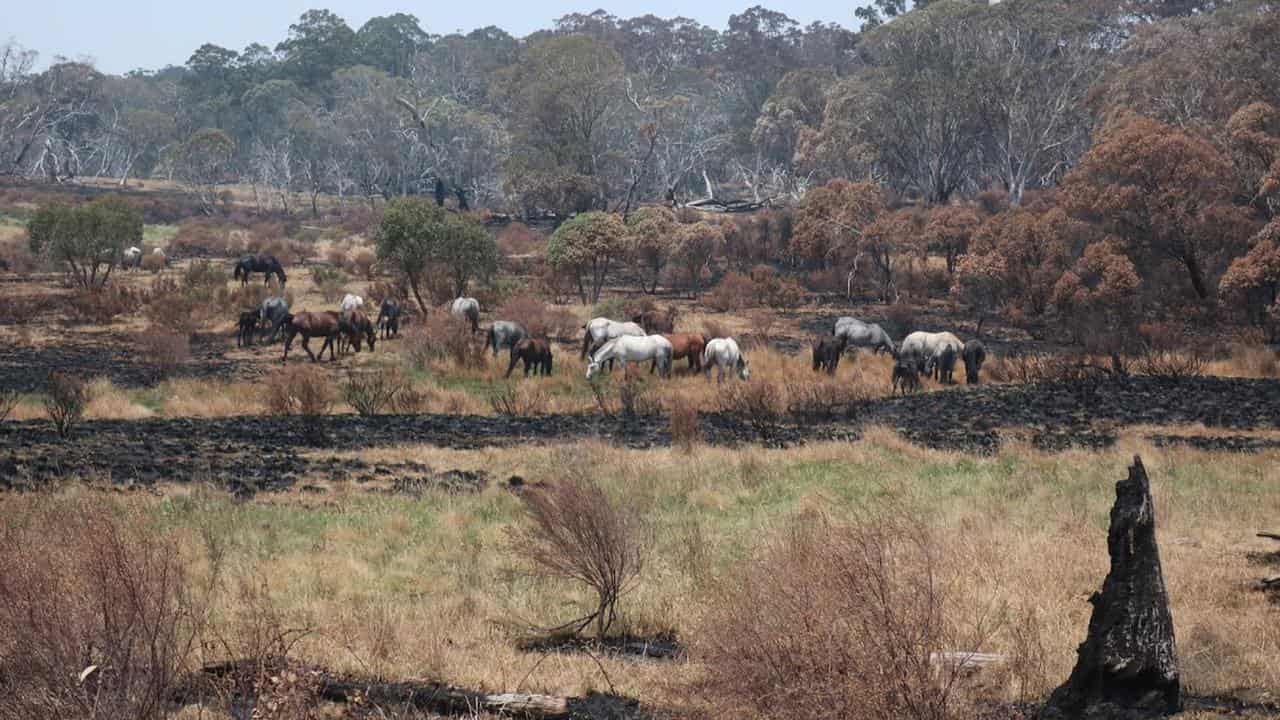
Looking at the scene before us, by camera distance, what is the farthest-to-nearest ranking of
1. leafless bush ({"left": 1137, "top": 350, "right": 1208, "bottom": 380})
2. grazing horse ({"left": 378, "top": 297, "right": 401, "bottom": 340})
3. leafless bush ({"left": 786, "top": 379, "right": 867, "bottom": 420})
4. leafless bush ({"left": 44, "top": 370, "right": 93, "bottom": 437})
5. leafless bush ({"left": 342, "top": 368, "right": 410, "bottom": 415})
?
1. grazing horse ({"left": 378, "top": 297, "right": 401, "bottom": 340})
2. leafless bush ({"left": 1137, "top": 350, "right": 1208, "bottom": 380})
3. leafless bush ({"left": 786, "top": 379, "right": 867, "bottom": 420})
4. leafless bush ({"left": 342, "top": 368, "right": 410, "bottom": 415})
5. leafless bush ({"left": 44, "top": 370, "right": 93, "bottom": 437})

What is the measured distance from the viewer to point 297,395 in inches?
830

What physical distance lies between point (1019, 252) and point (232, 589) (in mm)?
30635

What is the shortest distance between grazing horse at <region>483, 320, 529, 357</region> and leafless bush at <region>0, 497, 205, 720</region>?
21498mm

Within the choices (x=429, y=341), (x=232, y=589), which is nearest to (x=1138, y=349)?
(x=429, y=341)

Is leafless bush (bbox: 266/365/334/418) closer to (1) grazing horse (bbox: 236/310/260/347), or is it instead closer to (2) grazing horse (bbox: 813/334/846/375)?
(1) grazing horse (bbox: 236/310/260/347)

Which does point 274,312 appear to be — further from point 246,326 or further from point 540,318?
point 540,318

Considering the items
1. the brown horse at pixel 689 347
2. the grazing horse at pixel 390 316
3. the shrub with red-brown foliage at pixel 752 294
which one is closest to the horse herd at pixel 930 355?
the brown horse at pixel 689 347

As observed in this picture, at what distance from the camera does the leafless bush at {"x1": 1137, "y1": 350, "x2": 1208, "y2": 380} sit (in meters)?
24.8

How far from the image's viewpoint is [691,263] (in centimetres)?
4538

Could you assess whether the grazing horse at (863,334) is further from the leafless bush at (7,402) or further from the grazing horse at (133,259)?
the grazing horse at (133,259)

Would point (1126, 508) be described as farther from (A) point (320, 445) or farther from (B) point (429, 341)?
(B) point (429, 341)

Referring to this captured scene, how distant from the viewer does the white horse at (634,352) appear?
1018 inches

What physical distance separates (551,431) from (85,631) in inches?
573

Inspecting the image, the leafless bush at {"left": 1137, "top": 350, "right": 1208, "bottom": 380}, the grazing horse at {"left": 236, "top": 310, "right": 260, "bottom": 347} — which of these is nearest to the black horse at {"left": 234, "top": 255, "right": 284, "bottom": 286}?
the grazing horse at {"left": 236, "top": 310, "right": 260, "bottom": 347}
